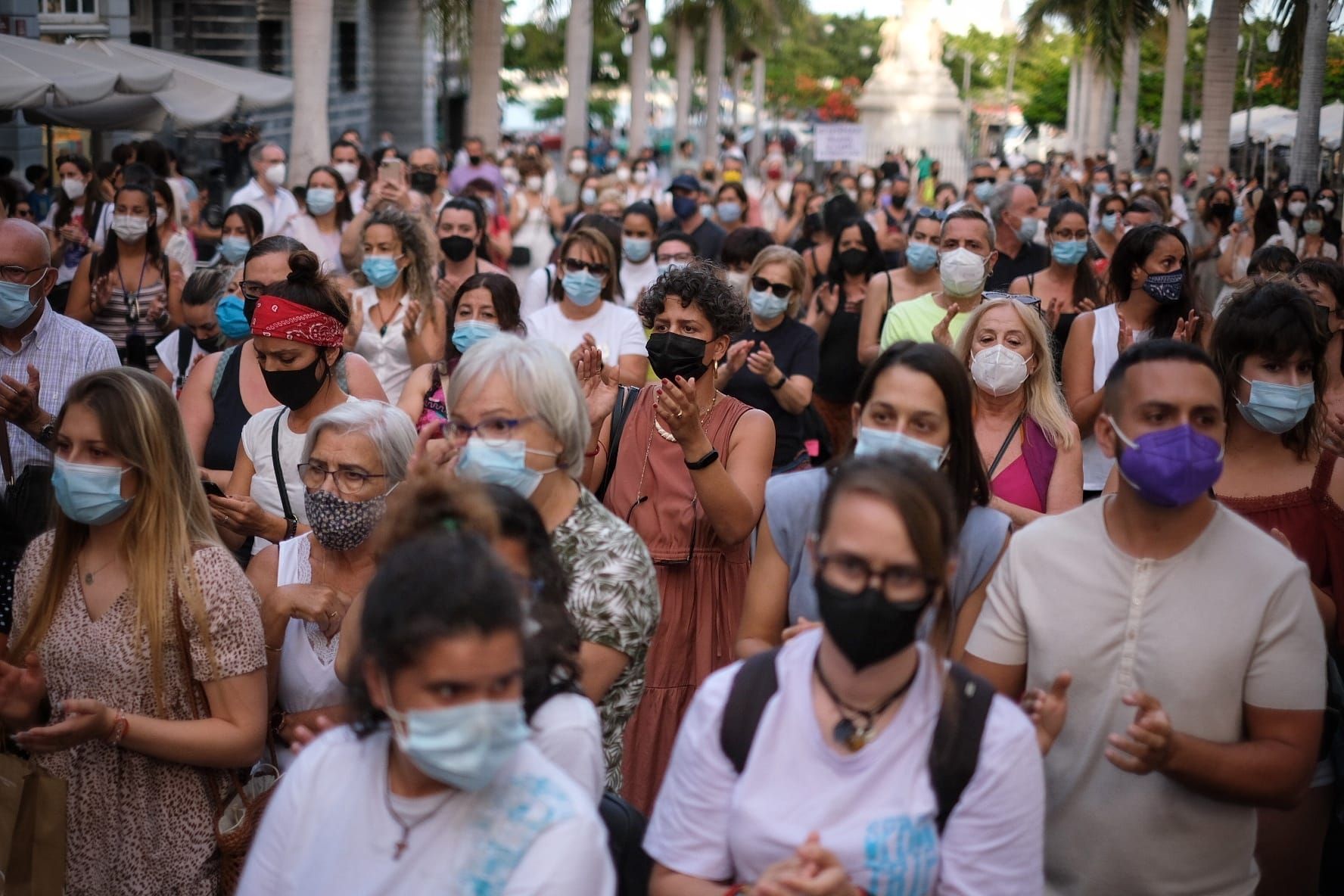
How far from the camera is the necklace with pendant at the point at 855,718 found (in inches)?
112

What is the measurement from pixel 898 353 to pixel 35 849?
93.8 inches

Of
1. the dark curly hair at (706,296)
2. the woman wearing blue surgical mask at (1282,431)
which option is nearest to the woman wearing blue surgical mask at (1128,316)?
the woman wearing blue surgical mask at (1282,431)

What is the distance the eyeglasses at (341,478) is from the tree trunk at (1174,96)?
28.8 m

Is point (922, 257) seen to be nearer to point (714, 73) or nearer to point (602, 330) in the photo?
point (602, 330)

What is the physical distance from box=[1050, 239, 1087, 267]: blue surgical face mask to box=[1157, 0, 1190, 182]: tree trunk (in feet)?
77.7

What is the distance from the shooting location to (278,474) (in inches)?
211

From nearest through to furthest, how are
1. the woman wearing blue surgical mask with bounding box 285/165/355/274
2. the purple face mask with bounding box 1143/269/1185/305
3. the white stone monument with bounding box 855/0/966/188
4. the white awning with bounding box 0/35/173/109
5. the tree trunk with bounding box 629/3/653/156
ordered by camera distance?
the purple face mask with bounding box 1143/269/1185/305, the woman wearing blue surgical mask with bounding box 285/165/355/274, the white awning with bounding box 0/35/173/109, the tree trunk with bounding box 629/3/653/156, the white stone monument with bounding box 855/0/966/188

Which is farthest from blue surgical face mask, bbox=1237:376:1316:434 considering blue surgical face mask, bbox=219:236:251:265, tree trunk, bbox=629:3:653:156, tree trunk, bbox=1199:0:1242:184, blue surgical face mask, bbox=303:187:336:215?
tree trunk, bbox=629:3:653:156

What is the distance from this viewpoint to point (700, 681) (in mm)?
5109

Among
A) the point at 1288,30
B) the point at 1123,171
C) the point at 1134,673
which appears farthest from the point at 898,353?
the point at 1123,171

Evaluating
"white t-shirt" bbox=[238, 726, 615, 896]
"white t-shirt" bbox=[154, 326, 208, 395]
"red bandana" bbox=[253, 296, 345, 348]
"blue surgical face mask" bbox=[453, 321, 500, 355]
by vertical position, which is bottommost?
"white t-shirt" bbox=[238, 726, 615, 896]

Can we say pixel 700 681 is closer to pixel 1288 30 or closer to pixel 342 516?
pixel 342 516

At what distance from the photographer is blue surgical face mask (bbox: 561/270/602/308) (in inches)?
314

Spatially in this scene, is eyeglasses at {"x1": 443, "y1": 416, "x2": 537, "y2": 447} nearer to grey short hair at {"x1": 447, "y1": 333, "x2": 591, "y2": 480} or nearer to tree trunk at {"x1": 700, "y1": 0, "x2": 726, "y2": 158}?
grey short hair at {"x1": 447, "y1": 333, "x2": 591, "y2": 480}
